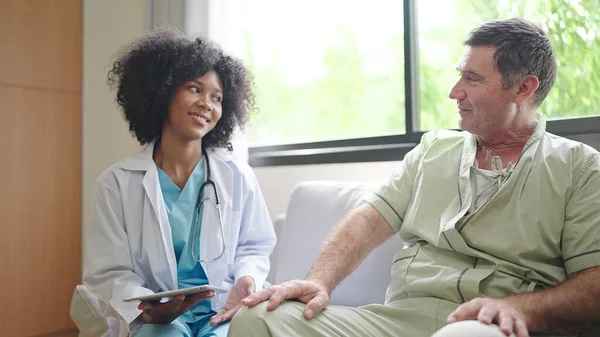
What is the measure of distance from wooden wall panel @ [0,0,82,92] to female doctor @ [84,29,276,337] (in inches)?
39.5

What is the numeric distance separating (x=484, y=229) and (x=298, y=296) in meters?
0.49

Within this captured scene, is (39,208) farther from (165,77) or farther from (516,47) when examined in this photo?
(516,47)

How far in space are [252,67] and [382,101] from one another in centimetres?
74

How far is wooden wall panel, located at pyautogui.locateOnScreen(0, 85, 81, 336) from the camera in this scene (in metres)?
2.96

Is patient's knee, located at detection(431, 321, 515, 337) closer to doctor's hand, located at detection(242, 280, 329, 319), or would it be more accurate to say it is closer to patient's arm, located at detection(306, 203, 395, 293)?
doctor's hand, located at detection(242, 280, 329, 319)

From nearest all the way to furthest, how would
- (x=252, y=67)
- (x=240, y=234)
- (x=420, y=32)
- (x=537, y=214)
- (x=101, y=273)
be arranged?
(x=537, y=214)
(x=101, y=273)
(x=240, y=234)
(x=420, y=32)
(x=252, y=67)

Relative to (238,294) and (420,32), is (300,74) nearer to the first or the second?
(420,32)

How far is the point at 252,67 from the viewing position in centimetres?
334

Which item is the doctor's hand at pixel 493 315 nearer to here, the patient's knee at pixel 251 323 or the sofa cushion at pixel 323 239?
the patient's knee at pixel 251 323

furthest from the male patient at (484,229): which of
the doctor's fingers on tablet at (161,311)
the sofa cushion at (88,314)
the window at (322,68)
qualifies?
the window at (322,68)

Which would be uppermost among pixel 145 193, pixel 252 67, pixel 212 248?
pixel 252 67

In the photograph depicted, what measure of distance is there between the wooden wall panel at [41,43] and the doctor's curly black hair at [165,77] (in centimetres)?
99

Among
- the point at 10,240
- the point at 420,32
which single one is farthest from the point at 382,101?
the point at 10,240

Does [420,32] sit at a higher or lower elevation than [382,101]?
higher
